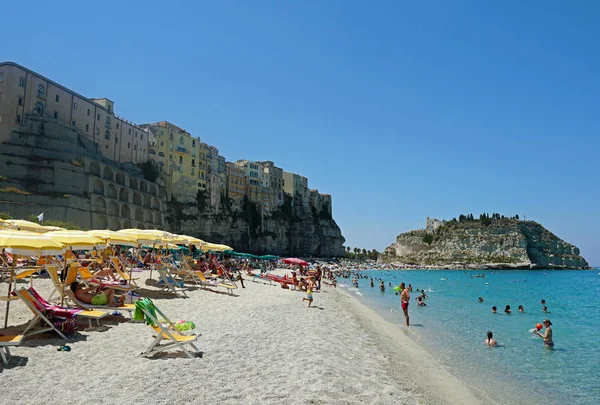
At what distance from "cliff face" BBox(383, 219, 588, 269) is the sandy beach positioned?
120 m

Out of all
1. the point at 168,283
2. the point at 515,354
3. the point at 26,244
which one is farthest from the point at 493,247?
the point at 26,244

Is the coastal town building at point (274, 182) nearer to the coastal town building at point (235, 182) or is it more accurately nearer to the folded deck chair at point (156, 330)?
the coastal town building at point (235, 182)

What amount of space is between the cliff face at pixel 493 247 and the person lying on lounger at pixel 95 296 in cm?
12115

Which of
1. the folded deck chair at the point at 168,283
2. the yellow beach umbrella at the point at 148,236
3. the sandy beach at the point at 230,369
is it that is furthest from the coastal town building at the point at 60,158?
the sandy beach at the point at 230,369

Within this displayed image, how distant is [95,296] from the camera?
9930mm

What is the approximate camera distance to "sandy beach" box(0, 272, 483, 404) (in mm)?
5379

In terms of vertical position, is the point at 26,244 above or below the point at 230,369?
above

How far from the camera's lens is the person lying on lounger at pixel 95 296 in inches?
380

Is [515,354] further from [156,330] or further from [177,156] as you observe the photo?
[177,156]

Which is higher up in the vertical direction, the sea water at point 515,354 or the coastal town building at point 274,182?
the coastal town building at point 274,182

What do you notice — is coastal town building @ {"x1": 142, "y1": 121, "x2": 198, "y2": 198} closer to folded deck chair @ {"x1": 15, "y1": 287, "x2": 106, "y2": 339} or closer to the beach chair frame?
folded deck chair @ {"x1": 15, "y1": 287, "x2": 106, "y2": 339}

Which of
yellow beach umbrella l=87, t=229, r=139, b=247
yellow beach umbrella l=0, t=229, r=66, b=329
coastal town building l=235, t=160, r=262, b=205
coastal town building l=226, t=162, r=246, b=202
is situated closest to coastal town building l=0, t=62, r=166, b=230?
coastal town building l=226, t=162, r=246, b=202

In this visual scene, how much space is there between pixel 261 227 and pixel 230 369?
85.1 m

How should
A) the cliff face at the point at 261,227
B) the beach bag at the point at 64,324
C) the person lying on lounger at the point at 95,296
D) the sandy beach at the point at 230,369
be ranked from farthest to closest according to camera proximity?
the cliff face at the point at 261,227, the person lying on lounger at the point at 95,296, the beach bag at the point at 64,324, the sandy beach at the point at 230,369
